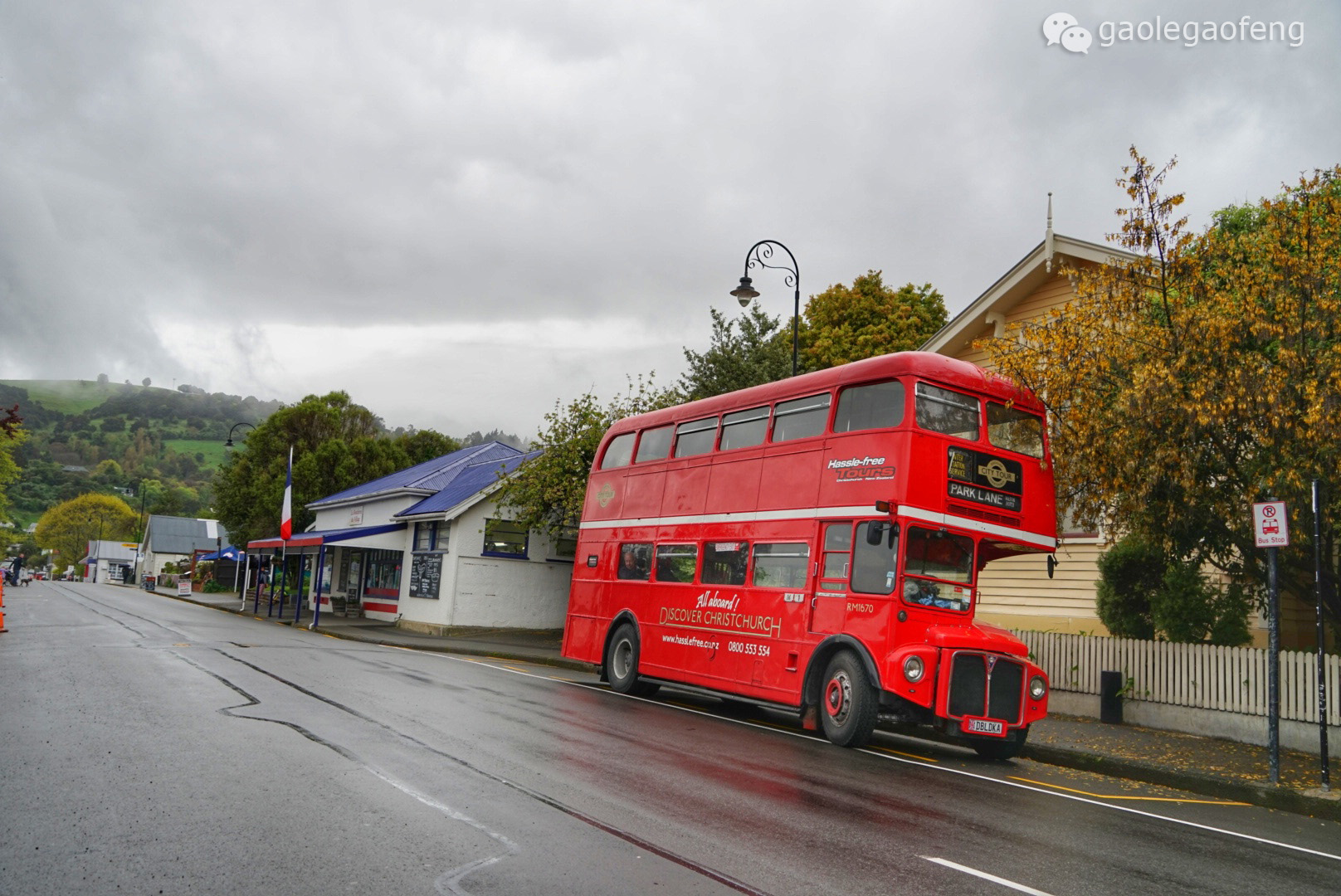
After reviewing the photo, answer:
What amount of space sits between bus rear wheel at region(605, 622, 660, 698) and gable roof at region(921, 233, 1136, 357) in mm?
8432

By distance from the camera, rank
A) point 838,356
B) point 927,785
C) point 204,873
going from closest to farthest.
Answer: point 204,873 → point 927,785 → point 838,356

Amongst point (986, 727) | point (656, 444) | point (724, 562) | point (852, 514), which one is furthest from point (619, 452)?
point (986, 727)

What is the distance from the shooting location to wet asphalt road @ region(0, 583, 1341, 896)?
17.6 feet

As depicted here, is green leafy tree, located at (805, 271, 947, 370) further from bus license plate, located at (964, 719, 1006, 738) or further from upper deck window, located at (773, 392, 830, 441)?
bus license plate, located at (964, 719, 1006, 738)

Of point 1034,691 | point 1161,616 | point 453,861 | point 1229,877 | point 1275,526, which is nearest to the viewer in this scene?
point 453,861

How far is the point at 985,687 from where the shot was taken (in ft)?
37.8

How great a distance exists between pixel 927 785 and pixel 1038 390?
233 inches

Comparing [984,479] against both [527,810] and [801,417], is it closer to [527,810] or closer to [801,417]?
[801,417]

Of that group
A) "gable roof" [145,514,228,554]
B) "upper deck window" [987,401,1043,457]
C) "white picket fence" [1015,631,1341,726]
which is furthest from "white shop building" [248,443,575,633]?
"gable roof" [145,514,228,554]

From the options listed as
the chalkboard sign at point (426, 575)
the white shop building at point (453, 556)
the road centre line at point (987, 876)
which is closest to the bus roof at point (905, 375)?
the road centre line at point (987, 876)

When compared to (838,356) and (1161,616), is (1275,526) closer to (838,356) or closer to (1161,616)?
(1161,616)

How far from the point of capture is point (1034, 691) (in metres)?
11.9

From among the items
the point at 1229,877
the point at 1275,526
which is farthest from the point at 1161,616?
the point at 1229,877

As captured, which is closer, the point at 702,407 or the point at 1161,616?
the point at 1161,616
